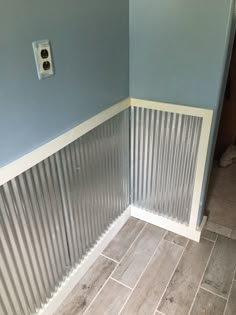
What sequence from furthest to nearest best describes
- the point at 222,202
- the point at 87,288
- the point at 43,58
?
the point at 222,202 < the point at 87,288 < the point at 43,58

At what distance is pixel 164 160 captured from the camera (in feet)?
5.90

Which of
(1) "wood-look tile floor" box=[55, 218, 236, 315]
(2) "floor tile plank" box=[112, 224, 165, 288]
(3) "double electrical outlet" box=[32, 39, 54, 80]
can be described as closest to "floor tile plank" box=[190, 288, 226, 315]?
(1) "wood-look tile floor" box=[55, 218, 236, 315]

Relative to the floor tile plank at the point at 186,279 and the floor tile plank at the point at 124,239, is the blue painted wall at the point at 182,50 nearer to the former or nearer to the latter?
the floor tile plank at the point at 186,279

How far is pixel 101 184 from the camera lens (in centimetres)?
165

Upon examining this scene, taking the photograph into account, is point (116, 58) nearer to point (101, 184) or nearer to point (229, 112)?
point (101, 184)

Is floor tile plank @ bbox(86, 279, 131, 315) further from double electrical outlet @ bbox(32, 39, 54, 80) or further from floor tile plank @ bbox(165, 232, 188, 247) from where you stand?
double electrical outlet @ bbox(32, 39, 54, 80)

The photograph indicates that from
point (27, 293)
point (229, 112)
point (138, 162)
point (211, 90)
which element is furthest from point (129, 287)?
point (229, 112)

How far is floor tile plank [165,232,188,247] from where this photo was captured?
76.4 inches

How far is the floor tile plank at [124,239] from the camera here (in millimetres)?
1873

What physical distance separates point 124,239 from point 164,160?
654 mm

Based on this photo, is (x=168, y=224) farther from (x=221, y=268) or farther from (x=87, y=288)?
(x=87, y=288)

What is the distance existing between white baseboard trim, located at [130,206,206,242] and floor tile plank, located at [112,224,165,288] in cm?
5

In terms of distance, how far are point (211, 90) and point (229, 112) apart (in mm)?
1500

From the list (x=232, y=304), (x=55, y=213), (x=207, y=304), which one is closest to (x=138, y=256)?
(x=207, y=304)
